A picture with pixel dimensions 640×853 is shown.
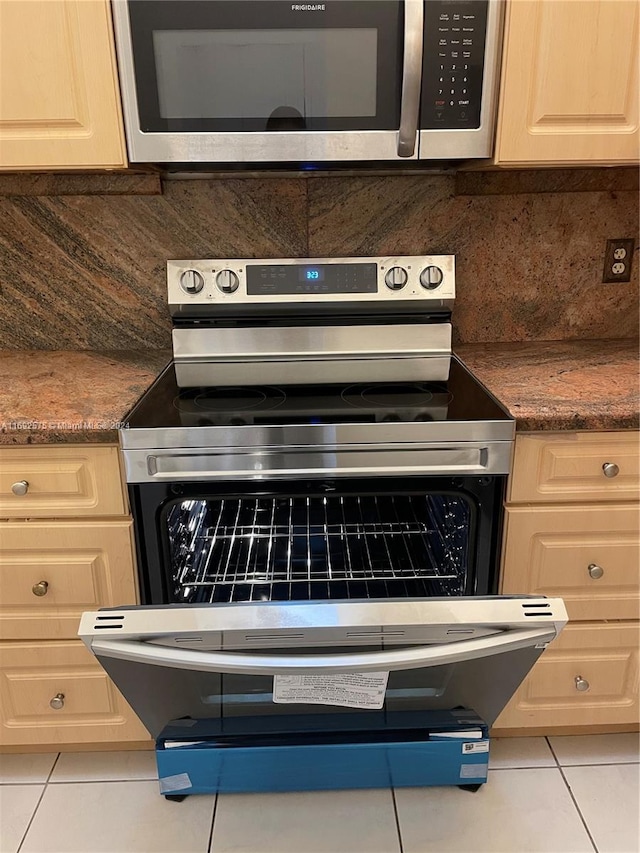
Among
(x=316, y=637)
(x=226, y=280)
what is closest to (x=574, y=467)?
(x=316, y=637)

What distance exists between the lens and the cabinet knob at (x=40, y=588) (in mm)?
1298

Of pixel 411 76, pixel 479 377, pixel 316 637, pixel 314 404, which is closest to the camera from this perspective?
pixel 316 637

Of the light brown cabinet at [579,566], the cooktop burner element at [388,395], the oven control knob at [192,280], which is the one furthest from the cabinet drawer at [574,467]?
the oven control knob at [192,280]

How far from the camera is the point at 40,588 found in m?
1.30

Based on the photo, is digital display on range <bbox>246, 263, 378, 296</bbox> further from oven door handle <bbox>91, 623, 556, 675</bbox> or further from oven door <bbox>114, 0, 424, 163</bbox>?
oven door handle <bbox>91, 623, 556, 675</bbox>

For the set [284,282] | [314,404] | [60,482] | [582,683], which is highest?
[284,282]

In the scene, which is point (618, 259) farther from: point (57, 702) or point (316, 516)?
point (57, 702)

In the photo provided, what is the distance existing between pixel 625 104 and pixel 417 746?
133 cm

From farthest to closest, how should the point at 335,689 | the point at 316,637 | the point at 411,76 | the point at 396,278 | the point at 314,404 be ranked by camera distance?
the point at 396,278, the point at 314,404, the point at 411,76, the point at 335,689, the point at 316,637

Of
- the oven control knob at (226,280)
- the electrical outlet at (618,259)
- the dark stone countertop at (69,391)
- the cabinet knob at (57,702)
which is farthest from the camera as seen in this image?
the electrical outlet at (618,259)

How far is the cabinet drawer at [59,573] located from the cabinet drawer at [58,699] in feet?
0.17

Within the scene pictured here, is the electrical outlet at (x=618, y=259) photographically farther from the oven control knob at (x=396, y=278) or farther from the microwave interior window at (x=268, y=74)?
the microwave interior window at (x=268, y=74)

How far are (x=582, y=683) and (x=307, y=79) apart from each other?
4.63 ft

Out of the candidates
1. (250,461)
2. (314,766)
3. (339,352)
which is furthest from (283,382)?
(314,766)
